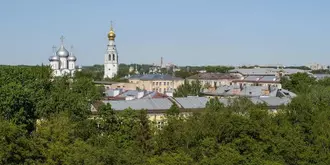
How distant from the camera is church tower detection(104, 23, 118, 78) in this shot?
109938 millimetres

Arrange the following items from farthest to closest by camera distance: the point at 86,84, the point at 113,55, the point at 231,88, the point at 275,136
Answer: the point at 113,55
the point at 231,88
the point at 86,84
the point at 275,136

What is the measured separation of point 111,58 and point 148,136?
A: 83.0 meters

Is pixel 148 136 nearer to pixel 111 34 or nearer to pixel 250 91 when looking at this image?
pixel 250 91

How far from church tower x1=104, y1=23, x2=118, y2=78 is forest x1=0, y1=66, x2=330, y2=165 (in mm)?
72603

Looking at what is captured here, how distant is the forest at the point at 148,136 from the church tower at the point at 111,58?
72603 millimetres

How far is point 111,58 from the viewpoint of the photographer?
369 ft

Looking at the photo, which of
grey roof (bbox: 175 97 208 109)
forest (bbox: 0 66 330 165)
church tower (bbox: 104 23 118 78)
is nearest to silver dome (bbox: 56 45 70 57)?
church tower (bbox: 104 23 118 78)

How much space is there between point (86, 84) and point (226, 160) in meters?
24.6

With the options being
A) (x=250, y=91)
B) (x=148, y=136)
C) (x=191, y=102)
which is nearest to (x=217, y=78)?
(x=250, y=91)

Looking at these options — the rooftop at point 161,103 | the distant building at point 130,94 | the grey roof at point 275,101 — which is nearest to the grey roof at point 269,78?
the distant building at point 130,94

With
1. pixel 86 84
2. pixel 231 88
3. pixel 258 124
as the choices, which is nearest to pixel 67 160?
pixel 258 124

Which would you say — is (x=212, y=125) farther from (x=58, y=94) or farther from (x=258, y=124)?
(x=58, y=94)

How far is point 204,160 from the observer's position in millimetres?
25109

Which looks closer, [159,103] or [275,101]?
[159,103]
